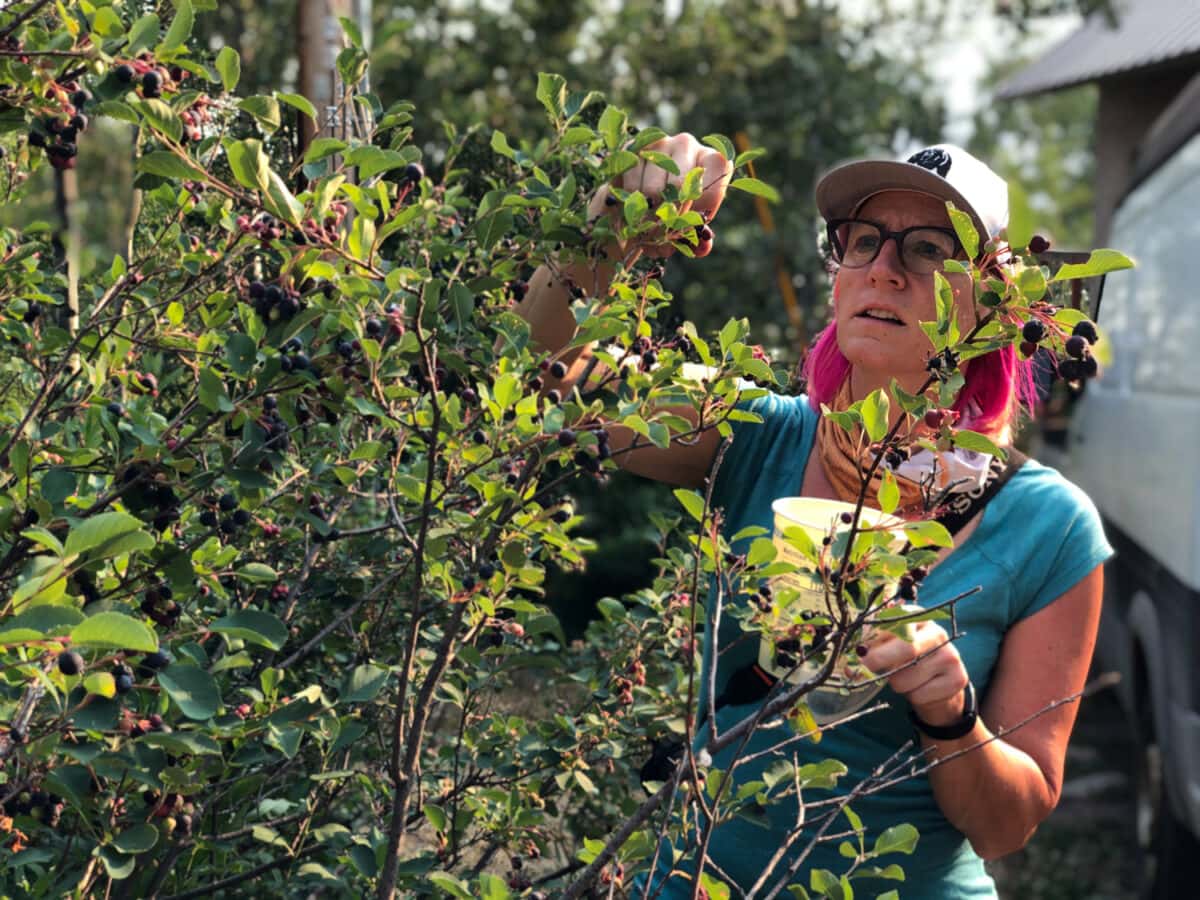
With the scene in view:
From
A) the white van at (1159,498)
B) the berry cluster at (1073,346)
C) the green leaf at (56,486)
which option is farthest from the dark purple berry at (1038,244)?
the white van at (1159,498)

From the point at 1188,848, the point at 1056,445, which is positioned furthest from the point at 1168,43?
the point at 1188,848

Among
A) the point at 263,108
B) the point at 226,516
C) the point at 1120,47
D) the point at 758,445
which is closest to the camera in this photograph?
the point at 263,108

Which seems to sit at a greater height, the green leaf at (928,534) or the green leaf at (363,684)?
the green leaf at (928,534)

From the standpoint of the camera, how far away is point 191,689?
138 centimetres

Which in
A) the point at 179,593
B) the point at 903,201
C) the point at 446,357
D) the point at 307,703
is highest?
the point at 903,201

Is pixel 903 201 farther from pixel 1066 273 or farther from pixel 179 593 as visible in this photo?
pixel 179 593

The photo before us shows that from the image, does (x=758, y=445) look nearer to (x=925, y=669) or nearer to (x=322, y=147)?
(x=925, y=669)

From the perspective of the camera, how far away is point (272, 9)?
1159 cm

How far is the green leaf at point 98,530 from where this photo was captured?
3.95ft

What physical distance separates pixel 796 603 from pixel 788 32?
962cm

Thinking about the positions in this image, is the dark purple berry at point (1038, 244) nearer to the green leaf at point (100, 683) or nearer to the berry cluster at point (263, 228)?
the berry cluster at point (263, 228)

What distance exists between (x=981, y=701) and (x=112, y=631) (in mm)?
1390

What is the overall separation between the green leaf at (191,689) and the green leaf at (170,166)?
47 cm

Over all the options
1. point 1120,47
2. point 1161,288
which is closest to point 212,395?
point 1161,288
